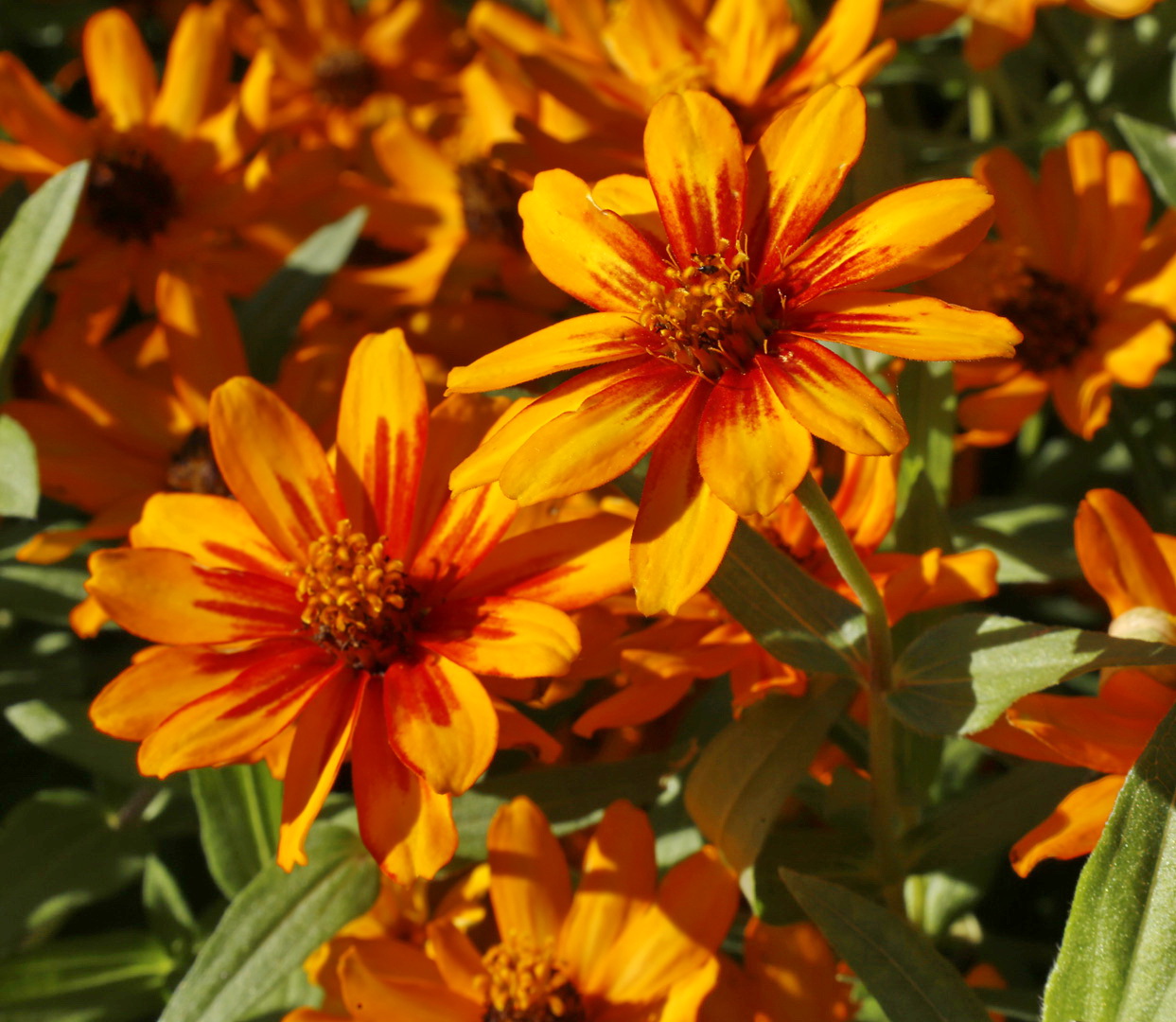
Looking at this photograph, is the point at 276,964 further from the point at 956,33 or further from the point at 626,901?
the point at 956,33

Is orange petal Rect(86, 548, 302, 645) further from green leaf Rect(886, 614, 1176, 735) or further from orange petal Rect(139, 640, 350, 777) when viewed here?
green leaf Rect(886, 614, 1176, 735)

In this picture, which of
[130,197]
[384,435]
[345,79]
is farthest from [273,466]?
[345,79]

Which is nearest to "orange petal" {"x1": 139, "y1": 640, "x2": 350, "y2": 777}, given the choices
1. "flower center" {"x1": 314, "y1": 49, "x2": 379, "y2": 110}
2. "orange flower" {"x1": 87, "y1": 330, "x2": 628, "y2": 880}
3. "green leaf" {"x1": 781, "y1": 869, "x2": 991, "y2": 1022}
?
"orange flower" {"x1": 87, "y1": 330, "x2": 628, "y2": 880}

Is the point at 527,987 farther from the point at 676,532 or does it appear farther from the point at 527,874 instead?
the point at 676,532

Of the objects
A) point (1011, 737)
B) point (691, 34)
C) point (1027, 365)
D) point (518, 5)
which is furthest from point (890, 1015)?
point (518, 5)

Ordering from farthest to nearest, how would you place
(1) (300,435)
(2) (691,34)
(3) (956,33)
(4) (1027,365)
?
(3) (956,33) < (2) (691,34) < (4) (1027,365) < (1) (300,435)
